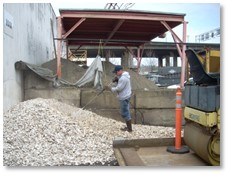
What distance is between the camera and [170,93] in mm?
7645

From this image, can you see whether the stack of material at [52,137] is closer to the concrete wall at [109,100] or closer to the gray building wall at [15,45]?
the gray building wall at [15,45]

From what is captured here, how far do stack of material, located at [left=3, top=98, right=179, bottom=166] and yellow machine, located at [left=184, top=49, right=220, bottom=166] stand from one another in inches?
55.5

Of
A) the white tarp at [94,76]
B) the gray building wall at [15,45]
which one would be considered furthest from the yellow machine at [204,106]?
the white tarp at [94,76]

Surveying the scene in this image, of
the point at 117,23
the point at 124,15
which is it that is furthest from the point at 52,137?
the point at 117,23

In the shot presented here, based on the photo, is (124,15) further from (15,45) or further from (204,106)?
(204,106)

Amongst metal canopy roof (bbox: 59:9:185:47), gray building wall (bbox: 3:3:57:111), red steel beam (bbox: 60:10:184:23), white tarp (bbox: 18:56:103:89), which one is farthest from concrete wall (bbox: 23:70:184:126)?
red steel beam (bbox: 60:10:184:23)

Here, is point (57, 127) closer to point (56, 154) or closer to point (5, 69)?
point (56, 154)

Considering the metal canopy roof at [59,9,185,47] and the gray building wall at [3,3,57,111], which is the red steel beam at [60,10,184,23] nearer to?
the metal canopy roof at [59,9,185,47]

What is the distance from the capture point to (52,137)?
4684mm

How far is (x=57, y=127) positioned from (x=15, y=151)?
3.07 ft

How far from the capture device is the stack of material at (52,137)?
416cm

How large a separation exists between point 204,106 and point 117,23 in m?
6.02

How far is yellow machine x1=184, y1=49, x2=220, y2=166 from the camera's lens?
3420mm

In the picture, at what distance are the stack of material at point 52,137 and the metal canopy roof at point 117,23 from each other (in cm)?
266
